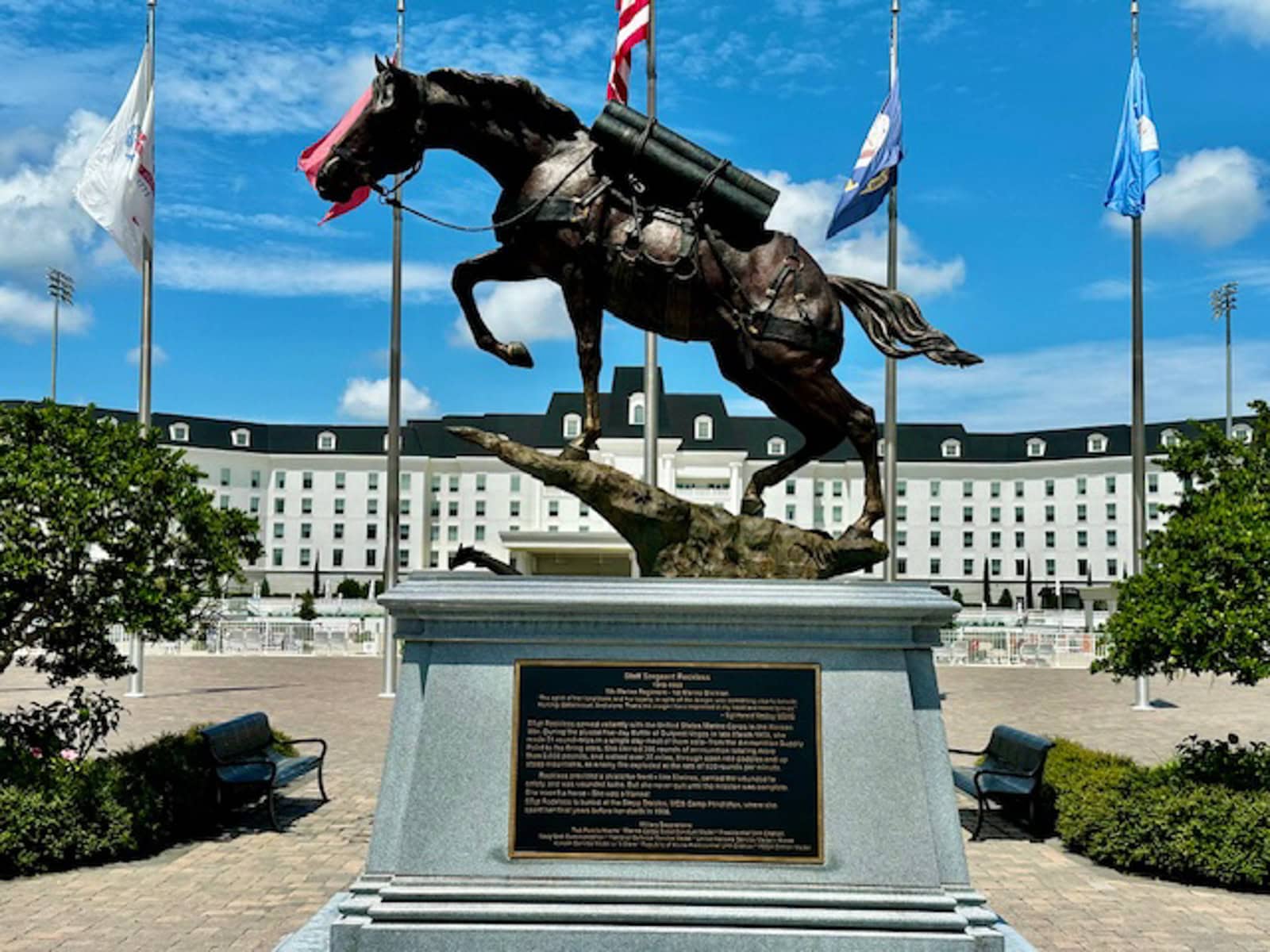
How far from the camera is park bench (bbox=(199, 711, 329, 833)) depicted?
38.4 ft

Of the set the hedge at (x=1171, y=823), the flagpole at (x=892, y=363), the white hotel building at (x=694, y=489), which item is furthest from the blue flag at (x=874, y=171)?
the white hotel building at (x=694, y=489)

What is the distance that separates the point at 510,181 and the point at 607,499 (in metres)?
2.26

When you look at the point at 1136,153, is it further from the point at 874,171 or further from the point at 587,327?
the point at 587,327

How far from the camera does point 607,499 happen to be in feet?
24.1

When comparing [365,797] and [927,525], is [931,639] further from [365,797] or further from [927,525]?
[927,525]

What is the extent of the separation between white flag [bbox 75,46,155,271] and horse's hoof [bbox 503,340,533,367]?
12.2 metres

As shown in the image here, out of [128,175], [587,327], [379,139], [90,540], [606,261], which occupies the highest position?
[128,175]

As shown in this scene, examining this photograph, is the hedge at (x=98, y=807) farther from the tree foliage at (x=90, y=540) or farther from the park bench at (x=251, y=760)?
the tree foliage at (x=90, y=540)

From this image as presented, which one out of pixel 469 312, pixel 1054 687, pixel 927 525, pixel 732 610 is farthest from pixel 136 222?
pixel 927 525

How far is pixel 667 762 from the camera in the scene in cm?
623

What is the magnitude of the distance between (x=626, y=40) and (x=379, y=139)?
874 centimetres

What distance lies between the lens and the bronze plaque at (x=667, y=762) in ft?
20.2

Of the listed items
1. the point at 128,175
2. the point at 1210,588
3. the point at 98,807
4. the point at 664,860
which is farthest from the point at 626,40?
the point at 664,860

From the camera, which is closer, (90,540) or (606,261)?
(606,261)
